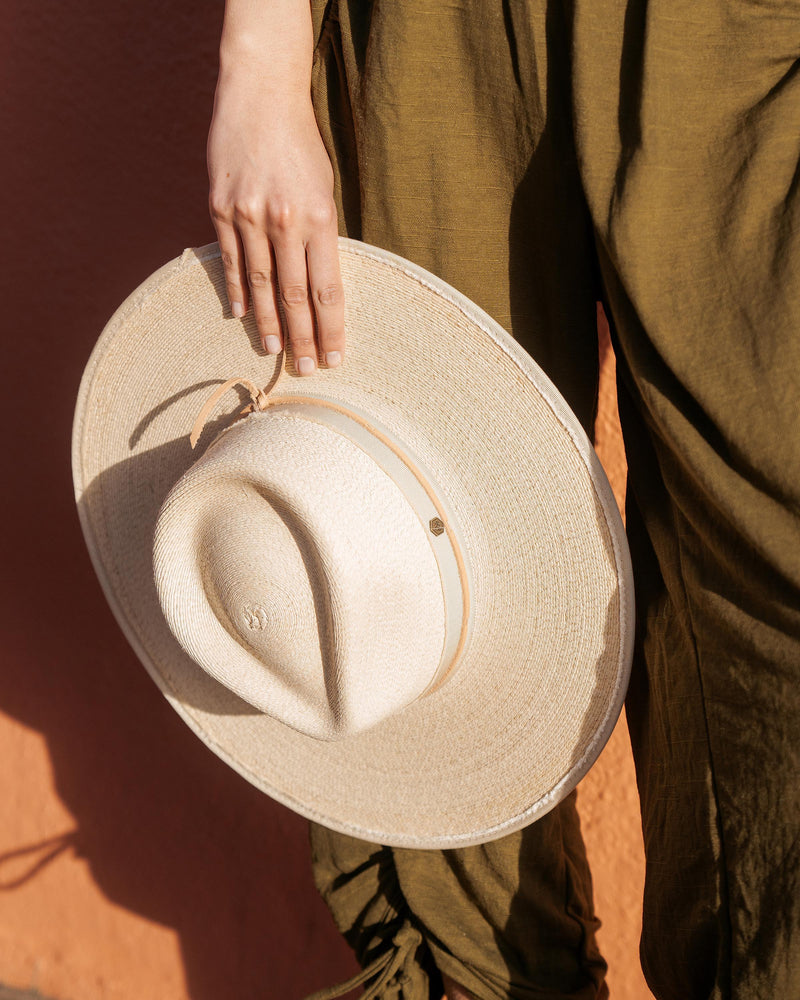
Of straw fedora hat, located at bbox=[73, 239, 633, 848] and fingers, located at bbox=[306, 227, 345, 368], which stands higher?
fingers, located at bbox=[306, 227, 345, 368]

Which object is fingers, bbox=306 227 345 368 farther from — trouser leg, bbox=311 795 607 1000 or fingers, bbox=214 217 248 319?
trouser leg, bbox=311 795 607 1000

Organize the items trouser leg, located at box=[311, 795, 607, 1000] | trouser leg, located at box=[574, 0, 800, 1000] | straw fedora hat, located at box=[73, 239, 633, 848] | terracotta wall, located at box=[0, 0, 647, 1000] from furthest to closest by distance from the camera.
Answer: terracotta wall, located at box=[0, 0, 647, 1000] → trouser leg, located at box=[311, 795, 607, 1000] → straw fedora hat, located at box=[73, 239, 633, 848] → trouser leg, located at box=[574, 0, 800, 1000]

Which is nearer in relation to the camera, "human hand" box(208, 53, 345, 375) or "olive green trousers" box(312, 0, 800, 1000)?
"olive green trousers" box(312, 0, 800, 1000)

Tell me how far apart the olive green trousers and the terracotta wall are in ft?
1.62

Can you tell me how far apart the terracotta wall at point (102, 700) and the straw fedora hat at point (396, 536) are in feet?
1.48

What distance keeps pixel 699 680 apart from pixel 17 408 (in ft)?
3.76

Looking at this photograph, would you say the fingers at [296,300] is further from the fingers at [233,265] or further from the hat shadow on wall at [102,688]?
the hat shadow on wall at [102,688]

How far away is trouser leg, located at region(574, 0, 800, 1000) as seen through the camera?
63cm

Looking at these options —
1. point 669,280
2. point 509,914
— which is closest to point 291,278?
point 669,280

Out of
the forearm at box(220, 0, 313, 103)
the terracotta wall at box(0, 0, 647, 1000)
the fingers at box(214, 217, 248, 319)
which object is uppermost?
the forearm at box(220, 0, 313, 103)

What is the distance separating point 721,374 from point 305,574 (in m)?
0.39

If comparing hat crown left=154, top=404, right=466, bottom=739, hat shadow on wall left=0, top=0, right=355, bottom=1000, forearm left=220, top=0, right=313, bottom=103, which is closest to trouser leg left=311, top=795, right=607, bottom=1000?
hat crown left=154, top=404, right=466, bottom=739

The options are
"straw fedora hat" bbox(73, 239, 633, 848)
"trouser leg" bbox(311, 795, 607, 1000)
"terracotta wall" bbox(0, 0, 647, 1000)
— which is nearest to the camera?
"straw fedora hat" bbox(73, 239, 633, 848)

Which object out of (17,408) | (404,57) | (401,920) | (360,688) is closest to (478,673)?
(360,688)
